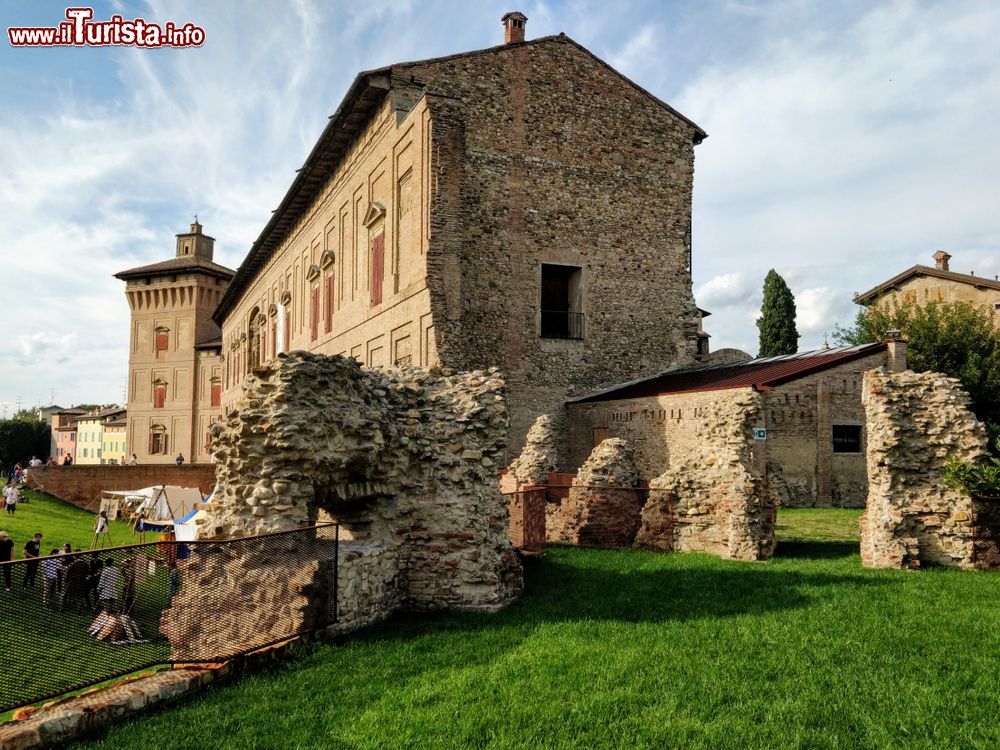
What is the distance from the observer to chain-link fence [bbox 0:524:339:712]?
17.5 feet

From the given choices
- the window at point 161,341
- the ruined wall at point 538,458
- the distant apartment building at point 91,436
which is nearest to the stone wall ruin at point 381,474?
the ruined wall at point 538,458

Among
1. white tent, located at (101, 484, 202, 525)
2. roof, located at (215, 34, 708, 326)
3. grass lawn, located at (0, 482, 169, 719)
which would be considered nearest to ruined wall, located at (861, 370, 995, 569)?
grass lawn, located at (0, 482, 169, 719)

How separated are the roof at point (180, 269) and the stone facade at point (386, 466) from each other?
2065 inches

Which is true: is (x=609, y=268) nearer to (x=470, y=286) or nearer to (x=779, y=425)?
(x=470, y=286)

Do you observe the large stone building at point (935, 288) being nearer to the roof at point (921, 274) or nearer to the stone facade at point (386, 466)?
the roof at point (921, 274)

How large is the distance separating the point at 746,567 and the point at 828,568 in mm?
1124

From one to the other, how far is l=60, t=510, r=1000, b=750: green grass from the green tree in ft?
93.1

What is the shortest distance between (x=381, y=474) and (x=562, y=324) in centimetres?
1518

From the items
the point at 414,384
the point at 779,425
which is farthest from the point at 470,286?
the point at 414,384

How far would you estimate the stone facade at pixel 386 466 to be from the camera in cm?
728

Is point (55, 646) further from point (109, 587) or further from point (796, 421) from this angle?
point (796, 421)

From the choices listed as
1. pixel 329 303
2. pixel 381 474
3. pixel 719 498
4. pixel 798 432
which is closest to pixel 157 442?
pixel 329 303

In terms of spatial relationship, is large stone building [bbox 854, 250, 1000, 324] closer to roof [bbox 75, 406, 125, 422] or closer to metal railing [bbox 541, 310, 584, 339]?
metal railing [bbox 541, 310, 584, 339]

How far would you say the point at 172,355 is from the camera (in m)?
57.9
